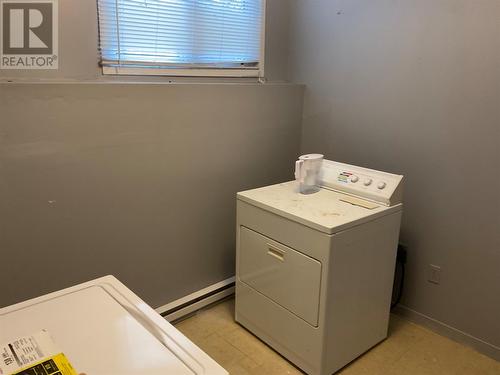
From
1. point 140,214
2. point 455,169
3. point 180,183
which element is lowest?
point 140,214

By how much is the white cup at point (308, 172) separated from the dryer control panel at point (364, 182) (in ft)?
0.19

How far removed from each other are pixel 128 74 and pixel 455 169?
172 centimetres

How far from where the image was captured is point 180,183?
2.24 m

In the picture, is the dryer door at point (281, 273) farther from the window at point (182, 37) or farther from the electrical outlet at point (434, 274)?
the window at point (182, 37)

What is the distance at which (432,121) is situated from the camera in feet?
7.13

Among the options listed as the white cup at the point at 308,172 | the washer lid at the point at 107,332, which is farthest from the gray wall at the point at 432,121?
the washer lid at the point at 107,332

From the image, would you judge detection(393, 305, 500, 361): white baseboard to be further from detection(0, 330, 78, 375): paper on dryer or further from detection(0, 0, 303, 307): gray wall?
detection(0, 330, 78, 375): paper on dryer

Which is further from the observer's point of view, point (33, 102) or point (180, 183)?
point (180, 183)

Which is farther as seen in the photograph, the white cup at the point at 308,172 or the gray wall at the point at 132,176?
the white cup at the point at 308,172

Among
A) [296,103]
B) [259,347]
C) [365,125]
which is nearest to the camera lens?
[259,347]

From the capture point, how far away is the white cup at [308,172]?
214 cm

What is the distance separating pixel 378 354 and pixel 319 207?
0.86 meters

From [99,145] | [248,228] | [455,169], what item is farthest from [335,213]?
[99,145]

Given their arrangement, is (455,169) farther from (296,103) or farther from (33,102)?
(33,102)
